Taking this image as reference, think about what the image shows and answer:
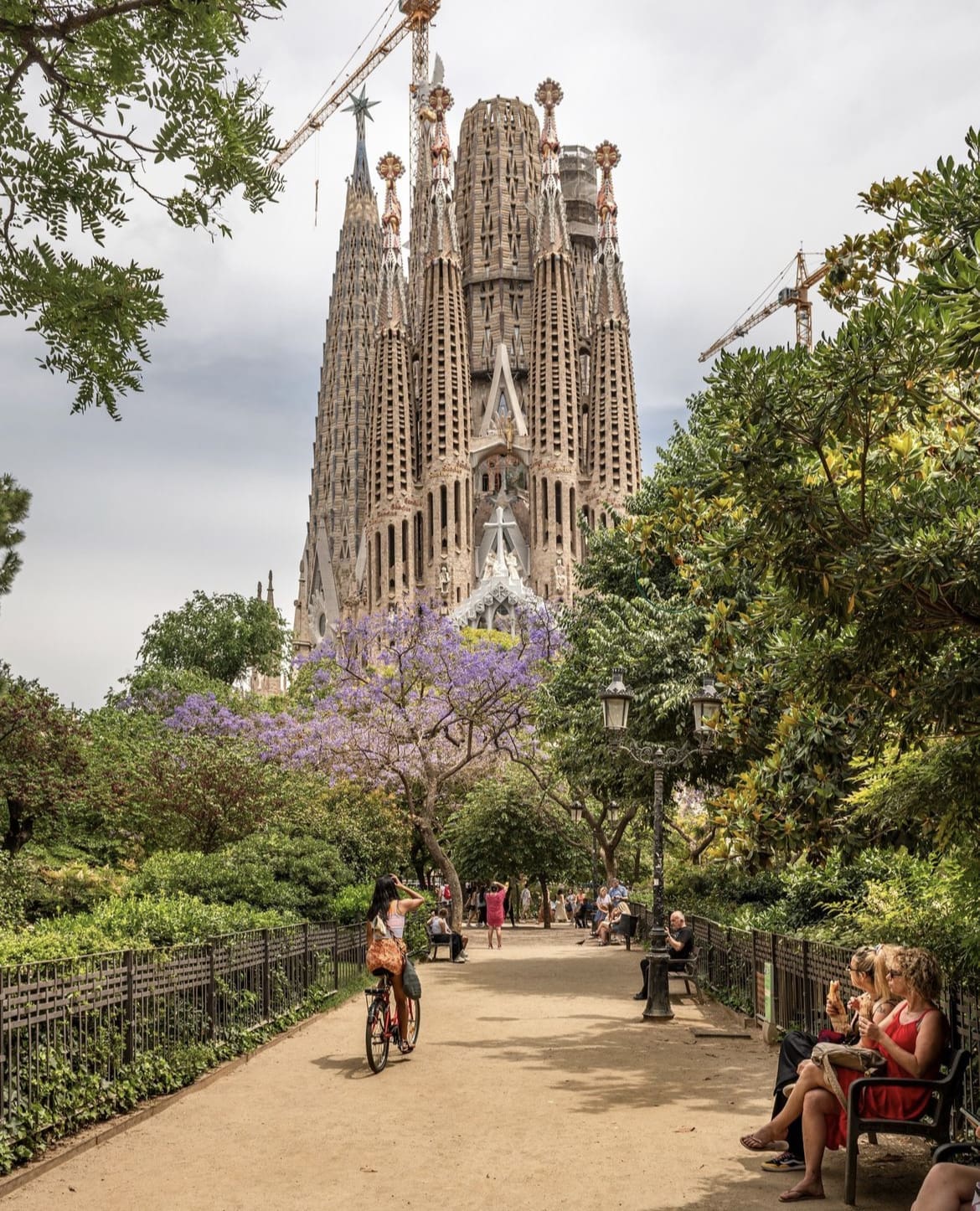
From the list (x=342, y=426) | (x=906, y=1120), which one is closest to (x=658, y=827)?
(x=906, y=1120)

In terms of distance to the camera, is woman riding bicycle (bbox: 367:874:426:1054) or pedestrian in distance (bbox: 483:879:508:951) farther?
pedestrian in distance (bbox: 483:879:508:951)

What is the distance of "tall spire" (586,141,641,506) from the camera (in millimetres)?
79188

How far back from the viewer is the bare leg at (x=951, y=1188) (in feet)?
16.7

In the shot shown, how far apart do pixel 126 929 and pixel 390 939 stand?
2.14 m

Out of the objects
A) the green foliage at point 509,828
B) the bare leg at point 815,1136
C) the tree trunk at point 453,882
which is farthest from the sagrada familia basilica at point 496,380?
the bare leg at point 815,1136

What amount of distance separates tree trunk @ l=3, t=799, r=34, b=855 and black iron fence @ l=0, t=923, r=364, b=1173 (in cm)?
1051

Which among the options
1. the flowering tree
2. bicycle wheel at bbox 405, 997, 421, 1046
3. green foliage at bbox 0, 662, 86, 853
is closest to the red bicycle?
bicycle wheel at bbox 405, 997, 421, 1046

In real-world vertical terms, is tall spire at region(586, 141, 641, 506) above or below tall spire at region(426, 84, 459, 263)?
below

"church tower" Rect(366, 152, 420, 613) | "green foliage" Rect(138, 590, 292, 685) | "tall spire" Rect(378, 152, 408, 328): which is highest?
"tall spire" Rect(378, 152, 408, 328)

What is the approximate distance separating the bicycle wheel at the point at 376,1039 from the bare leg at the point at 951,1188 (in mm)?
6185

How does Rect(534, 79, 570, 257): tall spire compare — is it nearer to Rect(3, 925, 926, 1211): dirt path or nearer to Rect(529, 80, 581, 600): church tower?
Rect(529, 80, 581, 600): church tower

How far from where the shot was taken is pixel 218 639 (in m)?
67.6

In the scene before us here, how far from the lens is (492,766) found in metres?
41.0

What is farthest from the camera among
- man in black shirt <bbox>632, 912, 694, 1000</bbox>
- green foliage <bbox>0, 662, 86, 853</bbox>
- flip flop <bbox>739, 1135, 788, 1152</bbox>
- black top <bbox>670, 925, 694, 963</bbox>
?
green foliage <bbox>0, 662, 86, 853</bbox>
